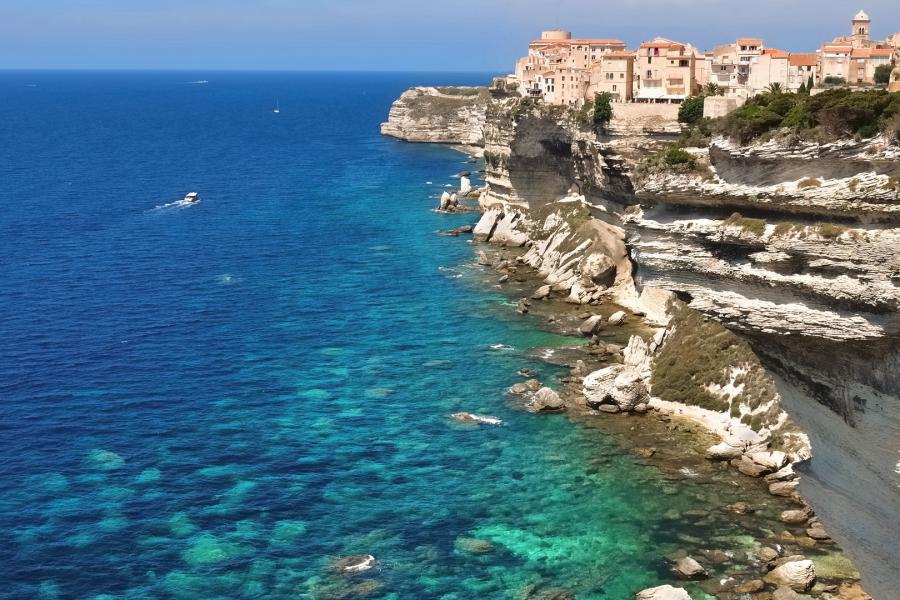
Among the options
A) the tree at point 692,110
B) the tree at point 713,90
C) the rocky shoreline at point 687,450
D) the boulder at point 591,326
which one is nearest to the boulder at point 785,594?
the rocky shoreline at point 687,450

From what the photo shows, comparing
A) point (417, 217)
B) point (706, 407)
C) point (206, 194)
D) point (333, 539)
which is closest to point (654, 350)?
point (706, 407)

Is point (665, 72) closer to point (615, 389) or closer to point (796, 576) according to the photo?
point (615, 389)

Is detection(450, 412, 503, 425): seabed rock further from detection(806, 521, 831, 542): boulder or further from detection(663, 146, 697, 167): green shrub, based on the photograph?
detection(663, 146, 697, 167): green shrub

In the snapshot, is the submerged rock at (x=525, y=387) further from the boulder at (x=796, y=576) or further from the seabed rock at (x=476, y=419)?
the boulder at (x=796, y=576)

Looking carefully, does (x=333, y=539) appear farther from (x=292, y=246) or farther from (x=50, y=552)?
(x=292, y=246)

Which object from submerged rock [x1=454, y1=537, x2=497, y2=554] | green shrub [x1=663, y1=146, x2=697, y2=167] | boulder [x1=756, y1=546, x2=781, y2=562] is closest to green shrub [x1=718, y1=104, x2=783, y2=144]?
green shrub [x1=663, y1=146, x2=697, y2=167]
